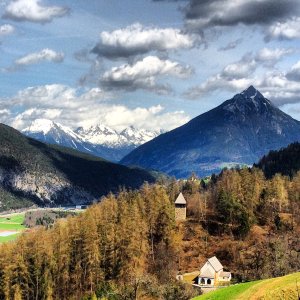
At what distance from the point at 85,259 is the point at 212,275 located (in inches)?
1090

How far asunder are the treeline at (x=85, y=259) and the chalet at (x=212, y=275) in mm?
6602

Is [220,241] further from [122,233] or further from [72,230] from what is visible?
[72,230]

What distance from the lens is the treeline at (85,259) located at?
106 m

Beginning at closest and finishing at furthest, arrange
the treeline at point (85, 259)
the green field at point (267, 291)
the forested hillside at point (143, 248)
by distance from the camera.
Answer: the green field at point (267, 291) → the forested hillside at point (143, 248) → the treeline at point (85, 259)

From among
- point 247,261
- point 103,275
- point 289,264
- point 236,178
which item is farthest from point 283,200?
point 103,275

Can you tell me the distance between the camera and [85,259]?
109188 mm

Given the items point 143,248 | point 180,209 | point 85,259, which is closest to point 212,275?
point 143,248

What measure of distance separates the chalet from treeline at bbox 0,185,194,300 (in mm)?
6602

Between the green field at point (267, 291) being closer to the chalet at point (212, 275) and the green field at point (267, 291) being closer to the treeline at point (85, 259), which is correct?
the treeline at point (85, 259)

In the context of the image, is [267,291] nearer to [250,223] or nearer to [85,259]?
[85,259]

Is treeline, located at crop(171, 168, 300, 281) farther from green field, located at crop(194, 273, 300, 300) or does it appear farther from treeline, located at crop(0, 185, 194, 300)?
green field, located at crop(194, 273, 300, 300)

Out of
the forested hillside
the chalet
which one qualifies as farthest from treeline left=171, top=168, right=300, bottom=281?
the chalet

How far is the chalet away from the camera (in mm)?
104775

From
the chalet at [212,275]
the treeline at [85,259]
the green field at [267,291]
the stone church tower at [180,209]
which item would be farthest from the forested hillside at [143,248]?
the green field at [267,291]
